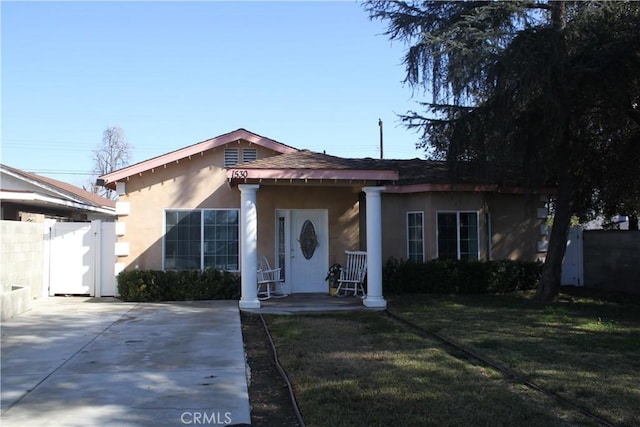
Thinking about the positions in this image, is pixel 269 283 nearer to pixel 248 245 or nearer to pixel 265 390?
pixel 248 245

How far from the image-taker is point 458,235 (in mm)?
14703

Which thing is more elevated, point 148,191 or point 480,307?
point 148,191

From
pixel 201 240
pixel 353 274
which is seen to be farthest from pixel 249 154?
pixel 353 274

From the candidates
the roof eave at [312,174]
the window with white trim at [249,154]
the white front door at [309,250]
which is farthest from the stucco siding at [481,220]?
the window with white trim at [249,154]

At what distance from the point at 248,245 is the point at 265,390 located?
18.6 feet

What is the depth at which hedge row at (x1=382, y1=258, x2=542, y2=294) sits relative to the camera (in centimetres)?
1399

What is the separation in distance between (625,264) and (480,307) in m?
5.60

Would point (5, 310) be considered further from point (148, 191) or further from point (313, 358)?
point (313, 358)

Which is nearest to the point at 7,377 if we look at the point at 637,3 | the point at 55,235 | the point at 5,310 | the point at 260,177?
the point at 5,310

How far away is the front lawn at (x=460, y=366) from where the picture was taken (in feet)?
16.9

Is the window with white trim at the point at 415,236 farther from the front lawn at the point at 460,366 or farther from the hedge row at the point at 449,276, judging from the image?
the front lawn at the point at 460,366

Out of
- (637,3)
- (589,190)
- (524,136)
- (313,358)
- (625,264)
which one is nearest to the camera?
(313,358)

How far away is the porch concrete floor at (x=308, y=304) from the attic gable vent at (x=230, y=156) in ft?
12.1

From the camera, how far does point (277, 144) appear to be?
13.9 m
